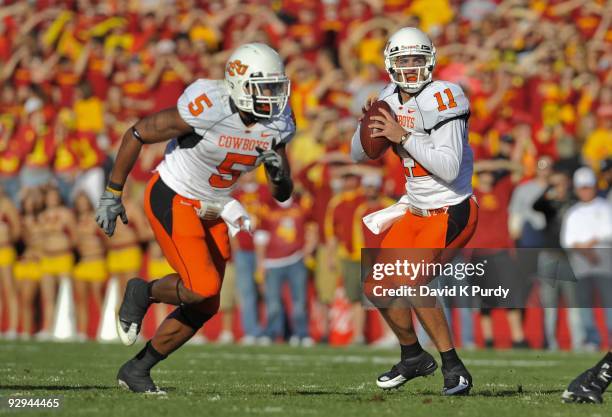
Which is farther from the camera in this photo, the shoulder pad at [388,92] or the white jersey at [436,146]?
the shoulder pad at [388,92]

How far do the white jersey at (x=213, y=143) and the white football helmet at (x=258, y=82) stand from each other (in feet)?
0.34

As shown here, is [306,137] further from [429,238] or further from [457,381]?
[457,381]

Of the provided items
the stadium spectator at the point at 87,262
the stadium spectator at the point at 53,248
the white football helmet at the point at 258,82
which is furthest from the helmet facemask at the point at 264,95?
the stadium spectator at the point at 53,248

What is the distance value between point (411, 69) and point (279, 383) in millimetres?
2295

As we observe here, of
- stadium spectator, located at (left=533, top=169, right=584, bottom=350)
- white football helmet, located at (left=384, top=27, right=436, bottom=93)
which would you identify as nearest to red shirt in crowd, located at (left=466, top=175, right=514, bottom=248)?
stadium spectator, located at (left=533, top=169, right=584, bottom=350)

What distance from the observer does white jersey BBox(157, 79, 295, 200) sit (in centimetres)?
687

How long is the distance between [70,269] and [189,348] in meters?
2.72

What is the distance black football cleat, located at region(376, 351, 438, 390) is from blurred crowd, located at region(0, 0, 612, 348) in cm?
530

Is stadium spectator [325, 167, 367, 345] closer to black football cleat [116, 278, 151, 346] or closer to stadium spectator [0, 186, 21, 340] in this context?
stadium spectator [0, 186, 21, 340]

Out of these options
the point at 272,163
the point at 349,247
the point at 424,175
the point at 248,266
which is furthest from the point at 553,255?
the point at 272,163

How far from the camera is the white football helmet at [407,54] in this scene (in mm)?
7176

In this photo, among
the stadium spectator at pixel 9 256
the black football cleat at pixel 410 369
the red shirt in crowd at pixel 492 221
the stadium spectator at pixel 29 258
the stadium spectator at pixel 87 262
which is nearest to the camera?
the black football cleat at pixel 410 369

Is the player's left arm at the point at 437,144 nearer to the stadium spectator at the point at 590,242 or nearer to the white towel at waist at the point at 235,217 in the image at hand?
the white towel at waist at the point at 235,217

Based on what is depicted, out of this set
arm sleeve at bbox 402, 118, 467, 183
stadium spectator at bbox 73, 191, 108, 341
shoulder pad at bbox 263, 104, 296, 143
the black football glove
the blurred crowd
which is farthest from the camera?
stadium spectator at bbox 73, 191, 108, 341
